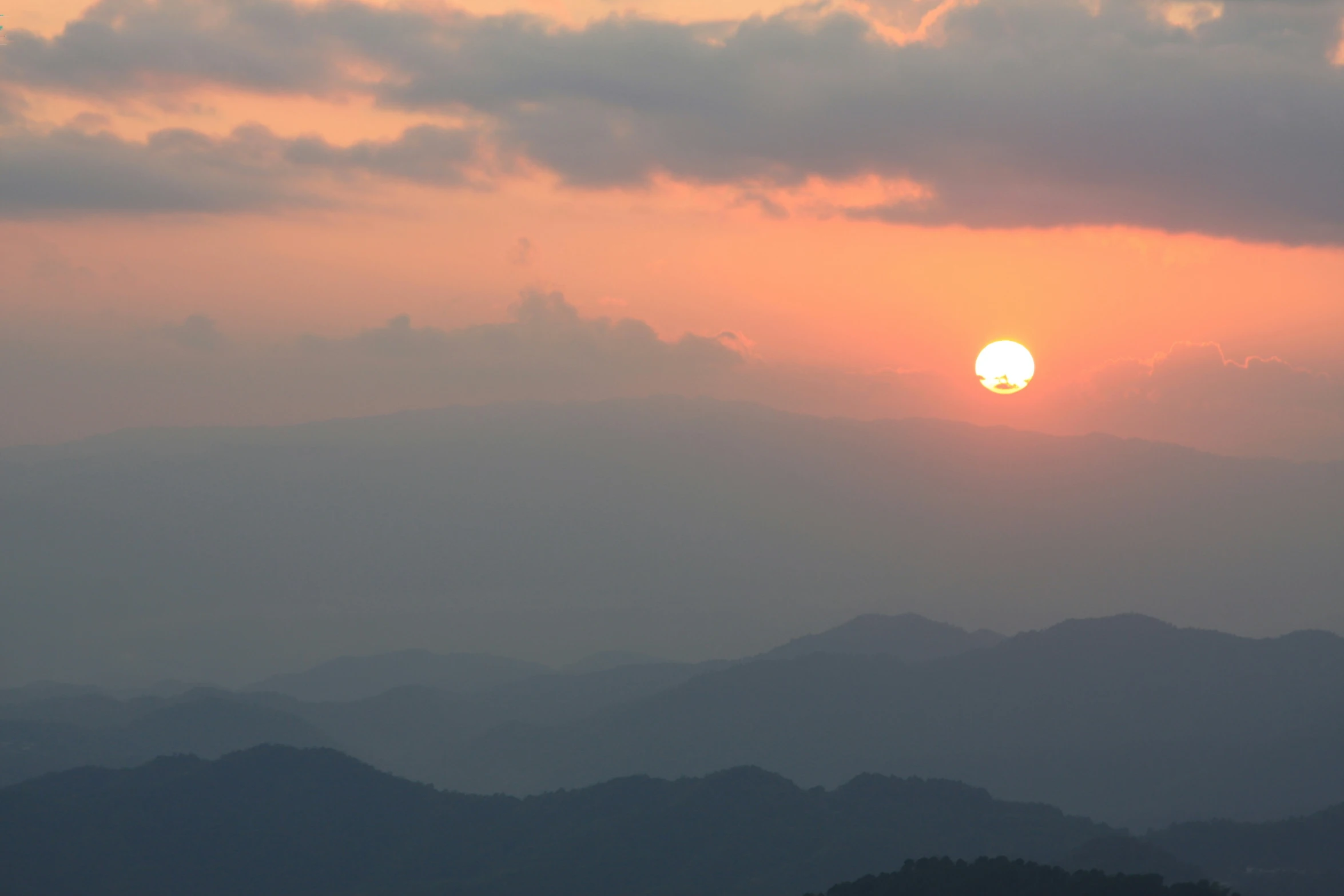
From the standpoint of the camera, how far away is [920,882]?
189125 mm

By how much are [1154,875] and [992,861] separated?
78.8 feet

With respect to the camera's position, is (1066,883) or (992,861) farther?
(992,861)

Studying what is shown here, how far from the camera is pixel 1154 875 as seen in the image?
178500mm

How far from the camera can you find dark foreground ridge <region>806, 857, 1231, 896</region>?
176500mm

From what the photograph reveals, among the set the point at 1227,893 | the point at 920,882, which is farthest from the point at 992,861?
the point at 1227,893

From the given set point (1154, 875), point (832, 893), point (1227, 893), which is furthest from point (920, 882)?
point (1227, 893)

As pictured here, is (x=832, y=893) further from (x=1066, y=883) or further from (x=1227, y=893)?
(x=1227, y=893)

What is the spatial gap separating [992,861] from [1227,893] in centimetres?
3298

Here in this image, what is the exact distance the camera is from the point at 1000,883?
18775cm

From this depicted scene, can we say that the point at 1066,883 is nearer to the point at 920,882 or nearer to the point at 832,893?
the point at 920,882

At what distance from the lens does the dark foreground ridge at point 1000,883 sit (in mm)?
176500

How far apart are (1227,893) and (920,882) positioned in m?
44.3

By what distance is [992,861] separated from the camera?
19500 cm

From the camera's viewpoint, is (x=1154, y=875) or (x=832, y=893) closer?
(x=1154, y=875)
